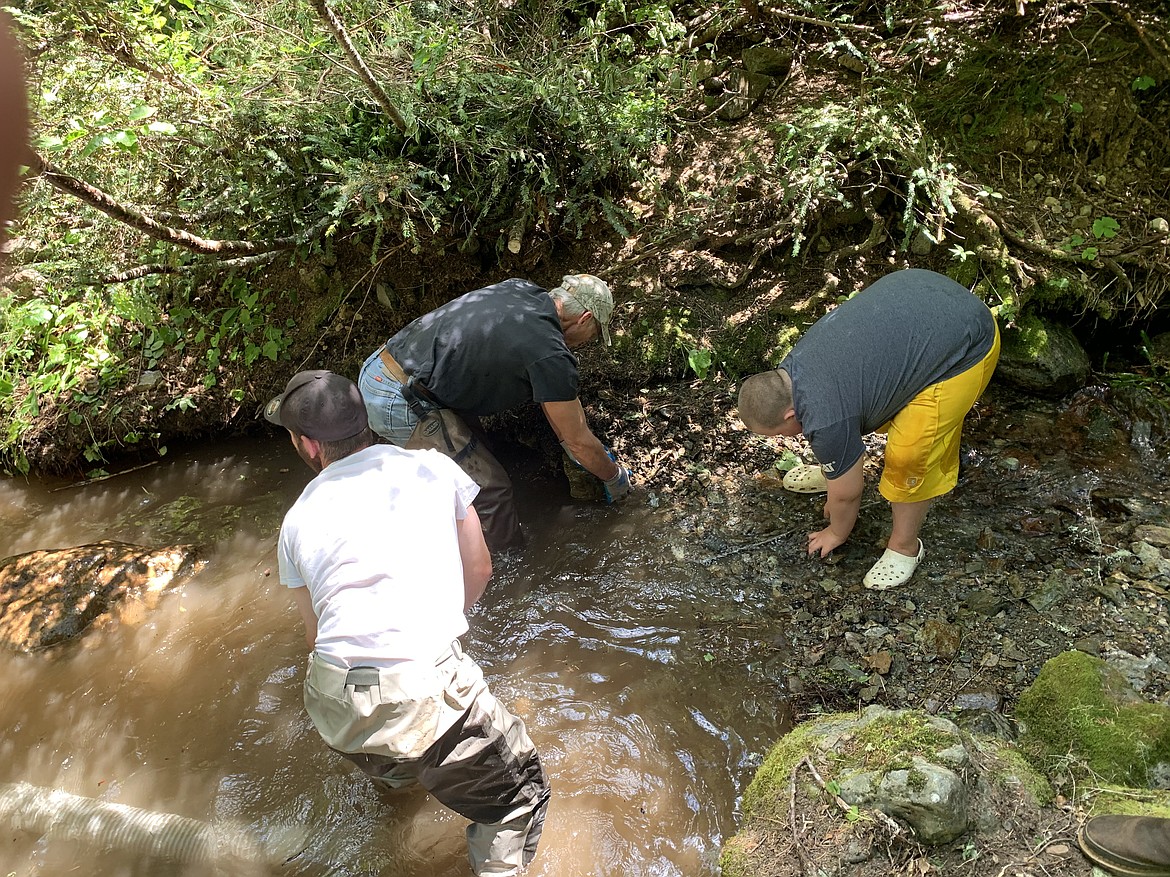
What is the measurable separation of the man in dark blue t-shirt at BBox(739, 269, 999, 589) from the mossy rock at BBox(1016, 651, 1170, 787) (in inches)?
34.4

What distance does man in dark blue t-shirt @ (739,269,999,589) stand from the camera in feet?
8.91

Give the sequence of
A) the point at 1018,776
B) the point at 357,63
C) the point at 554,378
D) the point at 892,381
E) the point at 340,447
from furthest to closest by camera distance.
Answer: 1. the point at 357,63
2. the point at 554,378
3. the point at 892,381
4. the point at 340,447
5. the point at 1018,776

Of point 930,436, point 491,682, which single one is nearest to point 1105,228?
point 930,436

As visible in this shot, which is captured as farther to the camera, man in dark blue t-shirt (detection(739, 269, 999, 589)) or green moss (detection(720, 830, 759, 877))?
man in dark blue t-shirt (detection(739, 269, 999, 589))

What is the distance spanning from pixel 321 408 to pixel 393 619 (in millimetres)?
777

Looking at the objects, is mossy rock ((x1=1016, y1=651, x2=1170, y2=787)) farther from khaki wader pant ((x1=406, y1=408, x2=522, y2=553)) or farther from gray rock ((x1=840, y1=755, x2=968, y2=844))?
khaki wader pant ((x1=406, y1=408, x2=522, y2=553))

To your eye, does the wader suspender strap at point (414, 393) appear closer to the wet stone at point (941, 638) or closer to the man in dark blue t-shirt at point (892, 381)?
the man in dark blue t-shirt at point (892, 381)

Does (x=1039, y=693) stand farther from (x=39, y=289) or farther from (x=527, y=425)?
(x=39, y=289)

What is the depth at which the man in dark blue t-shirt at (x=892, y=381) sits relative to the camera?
2.71 m

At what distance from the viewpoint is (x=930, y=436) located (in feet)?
9.13

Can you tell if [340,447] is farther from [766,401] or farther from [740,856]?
[740,856]

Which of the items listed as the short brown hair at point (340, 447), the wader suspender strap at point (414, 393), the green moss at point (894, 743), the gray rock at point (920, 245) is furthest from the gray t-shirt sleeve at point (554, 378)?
the gray rock at point (920, 245)

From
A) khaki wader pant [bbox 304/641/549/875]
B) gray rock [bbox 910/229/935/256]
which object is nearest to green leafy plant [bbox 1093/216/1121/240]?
gray rock [bbox 910/229/935/256]

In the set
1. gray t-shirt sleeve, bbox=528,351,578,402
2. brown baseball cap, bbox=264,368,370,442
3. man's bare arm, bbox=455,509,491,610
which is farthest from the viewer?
gray t-shirt sleeve, bbox=528,351,578,402
